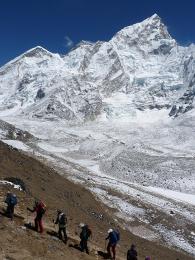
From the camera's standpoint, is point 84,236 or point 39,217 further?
point 84,236

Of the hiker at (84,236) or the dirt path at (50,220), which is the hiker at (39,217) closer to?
the dirt path at (50,220)

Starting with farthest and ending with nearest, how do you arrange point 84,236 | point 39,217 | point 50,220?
point 50,220 → point 84,236 → point 39,217

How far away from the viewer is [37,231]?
27281mm

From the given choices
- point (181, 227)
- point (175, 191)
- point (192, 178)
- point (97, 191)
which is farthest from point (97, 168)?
point (181, 227)

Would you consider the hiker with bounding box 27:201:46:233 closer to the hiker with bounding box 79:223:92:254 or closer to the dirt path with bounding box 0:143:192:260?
the dirt path with bounding box 0:143:192:260

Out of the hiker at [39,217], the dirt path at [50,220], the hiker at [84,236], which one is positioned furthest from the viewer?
the hiker at [84,236]

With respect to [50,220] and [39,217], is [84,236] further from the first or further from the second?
[50,220]

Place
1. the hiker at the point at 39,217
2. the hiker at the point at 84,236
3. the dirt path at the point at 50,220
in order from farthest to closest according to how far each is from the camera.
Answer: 1. the hiker at the point at 84,236
2. the hiker at the point at 39,217
3. the dirt path at the point at 50,220

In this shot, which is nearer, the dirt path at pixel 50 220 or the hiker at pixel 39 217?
the dirt path at pixel 50 220

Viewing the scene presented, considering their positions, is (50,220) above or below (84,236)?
above

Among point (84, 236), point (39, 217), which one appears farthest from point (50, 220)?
point (39, 217)

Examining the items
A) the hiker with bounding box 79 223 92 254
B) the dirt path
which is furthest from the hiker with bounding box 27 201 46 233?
the hiker with bounding box 79 223 92 254

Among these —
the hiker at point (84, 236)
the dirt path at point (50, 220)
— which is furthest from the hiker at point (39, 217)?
the hiker at point (84, 236)

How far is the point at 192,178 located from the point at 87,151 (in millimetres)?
57757
